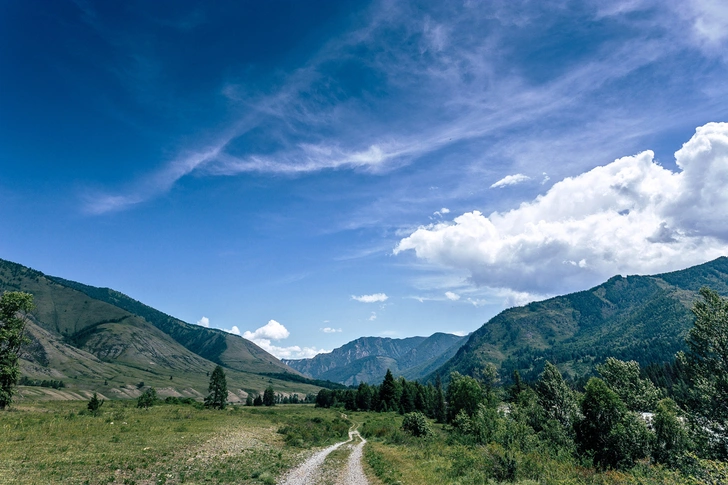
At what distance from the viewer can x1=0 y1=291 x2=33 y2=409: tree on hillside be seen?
4981 centimetres

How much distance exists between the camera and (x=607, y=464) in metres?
45.5

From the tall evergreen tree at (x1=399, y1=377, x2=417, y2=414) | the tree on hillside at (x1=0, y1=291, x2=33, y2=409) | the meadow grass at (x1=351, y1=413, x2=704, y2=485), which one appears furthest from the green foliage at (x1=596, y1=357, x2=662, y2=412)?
the tree on hillside at (x1=0, y1=291, x2=33, y2=409)

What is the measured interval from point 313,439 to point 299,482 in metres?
32.5

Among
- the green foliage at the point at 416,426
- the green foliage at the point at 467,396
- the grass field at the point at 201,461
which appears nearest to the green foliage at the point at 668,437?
the grass field at the point at 201,461

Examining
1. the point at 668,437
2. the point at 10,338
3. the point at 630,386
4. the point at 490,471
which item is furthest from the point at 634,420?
the point at 10,338

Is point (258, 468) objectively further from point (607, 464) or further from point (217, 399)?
point (217, 399)

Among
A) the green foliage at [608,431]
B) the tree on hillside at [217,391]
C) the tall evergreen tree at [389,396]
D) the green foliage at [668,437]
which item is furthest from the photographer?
the tall evergreen tree at [389,396]

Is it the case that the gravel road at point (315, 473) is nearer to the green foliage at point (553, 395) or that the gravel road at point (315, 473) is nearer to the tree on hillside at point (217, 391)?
the green foliage at point (553, 395)

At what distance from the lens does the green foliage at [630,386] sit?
64.8m

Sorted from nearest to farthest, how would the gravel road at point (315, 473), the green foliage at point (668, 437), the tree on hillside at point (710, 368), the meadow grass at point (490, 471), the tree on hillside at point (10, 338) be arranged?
the meadow grass at point (490, 471)
the gravel road at point (315, 473)
the tree on hillside at point (710, 368)
the green foliage at point (668, 437)
the tree on hillside at point (10, 338)

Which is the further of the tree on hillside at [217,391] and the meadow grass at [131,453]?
the tree on hillside at [217,391]

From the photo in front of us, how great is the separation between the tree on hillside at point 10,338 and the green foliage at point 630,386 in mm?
98687

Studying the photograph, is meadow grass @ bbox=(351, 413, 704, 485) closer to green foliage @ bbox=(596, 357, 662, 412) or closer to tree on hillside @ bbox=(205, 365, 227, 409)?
green foliage @ bbox=(596, 357, 662, 412)

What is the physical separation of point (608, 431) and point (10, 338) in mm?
88219
